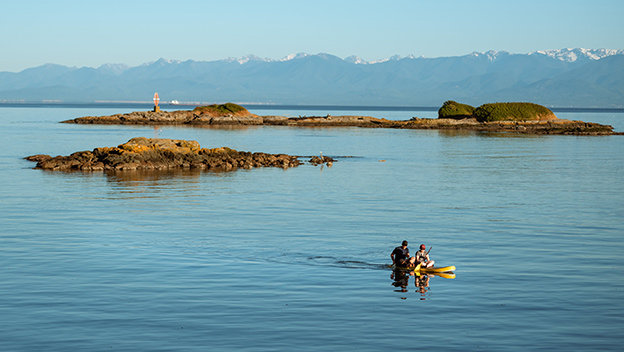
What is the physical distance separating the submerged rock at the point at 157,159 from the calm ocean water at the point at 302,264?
5.85 m

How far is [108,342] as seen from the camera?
18797 millimetres

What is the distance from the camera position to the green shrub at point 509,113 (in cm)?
16538

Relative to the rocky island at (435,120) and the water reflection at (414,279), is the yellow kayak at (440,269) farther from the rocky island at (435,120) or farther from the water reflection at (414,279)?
the rocky island at (435,120)

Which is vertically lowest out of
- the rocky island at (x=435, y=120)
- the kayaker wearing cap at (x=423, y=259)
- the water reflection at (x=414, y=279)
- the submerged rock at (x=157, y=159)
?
the water reflection at (x=414, y=279)

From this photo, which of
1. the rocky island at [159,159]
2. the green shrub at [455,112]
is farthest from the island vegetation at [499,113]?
the rocky island at [159,159]

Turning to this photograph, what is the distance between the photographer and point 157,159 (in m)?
66.9

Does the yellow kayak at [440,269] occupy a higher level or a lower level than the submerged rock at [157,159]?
lower

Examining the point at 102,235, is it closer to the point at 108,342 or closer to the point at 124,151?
the point at 108,342

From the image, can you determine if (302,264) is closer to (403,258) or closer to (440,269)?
(403,258)

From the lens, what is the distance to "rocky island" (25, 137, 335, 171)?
64.3 m

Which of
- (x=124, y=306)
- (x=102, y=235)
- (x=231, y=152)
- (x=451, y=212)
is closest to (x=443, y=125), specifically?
(x=231, y=152)

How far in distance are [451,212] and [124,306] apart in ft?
→ 77.9

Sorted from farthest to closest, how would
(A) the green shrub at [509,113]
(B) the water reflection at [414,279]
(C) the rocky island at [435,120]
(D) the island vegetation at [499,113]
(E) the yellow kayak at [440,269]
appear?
(D) the island vegetation at [499,113] → (A) the green shrub at [509,113] → (C) the rocky island at [435,120] → (E) the yellow kayak at [440,269] → (B) the water reflection at [414,279]

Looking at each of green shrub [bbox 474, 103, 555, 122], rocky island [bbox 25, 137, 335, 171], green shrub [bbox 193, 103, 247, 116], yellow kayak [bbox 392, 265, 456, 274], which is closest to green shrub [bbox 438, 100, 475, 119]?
green shrub [bbox 474, 103, 555, 122]
